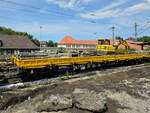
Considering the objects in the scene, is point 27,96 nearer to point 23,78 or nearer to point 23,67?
point 23,67

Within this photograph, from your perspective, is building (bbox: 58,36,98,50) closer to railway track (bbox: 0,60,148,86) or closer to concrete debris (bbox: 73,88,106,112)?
railway track (bbox: 0,60,148,86)

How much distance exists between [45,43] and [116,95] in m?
75.6

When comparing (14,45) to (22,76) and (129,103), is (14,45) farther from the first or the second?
(129,103)

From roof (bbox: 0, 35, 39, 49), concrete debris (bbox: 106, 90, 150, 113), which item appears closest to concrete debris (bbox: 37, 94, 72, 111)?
concrete debris (bbox: 106, 90, 150, 113)

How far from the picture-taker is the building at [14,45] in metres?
27.5

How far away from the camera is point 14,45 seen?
29.0 meters

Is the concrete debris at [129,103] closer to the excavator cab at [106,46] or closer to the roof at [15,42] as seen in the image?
the excavator cab at [106,46]

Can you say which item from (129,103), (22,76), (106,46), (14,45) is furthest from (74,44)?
(129,103)

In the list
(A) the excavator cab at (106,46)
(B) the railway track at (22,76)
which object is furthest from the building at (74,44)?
(B) the railway track at (22,76)

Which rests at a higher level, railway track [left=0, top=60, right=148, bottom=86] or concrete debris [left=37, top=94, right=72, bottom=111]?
railway track [left=0, top=60, right=148, bottom=86]

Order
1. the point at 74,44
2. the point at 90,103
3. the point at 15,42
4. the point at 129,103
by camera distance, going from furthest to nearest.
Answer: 1. the point at 74,44
2. the point at 15,42
3. the point at 129,103
4. the point at 90,103

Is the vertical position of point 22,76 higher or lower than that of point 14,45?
lower

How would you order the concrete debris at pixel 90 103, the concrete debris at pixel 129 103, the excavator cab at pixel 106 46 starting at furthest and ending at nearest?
the excavator cab at pixel 106 46
the concrete debris at pixel 129 103
the concrete debris at pixel 90 103

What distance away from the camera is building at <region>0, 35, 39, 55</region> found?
1083 inches
